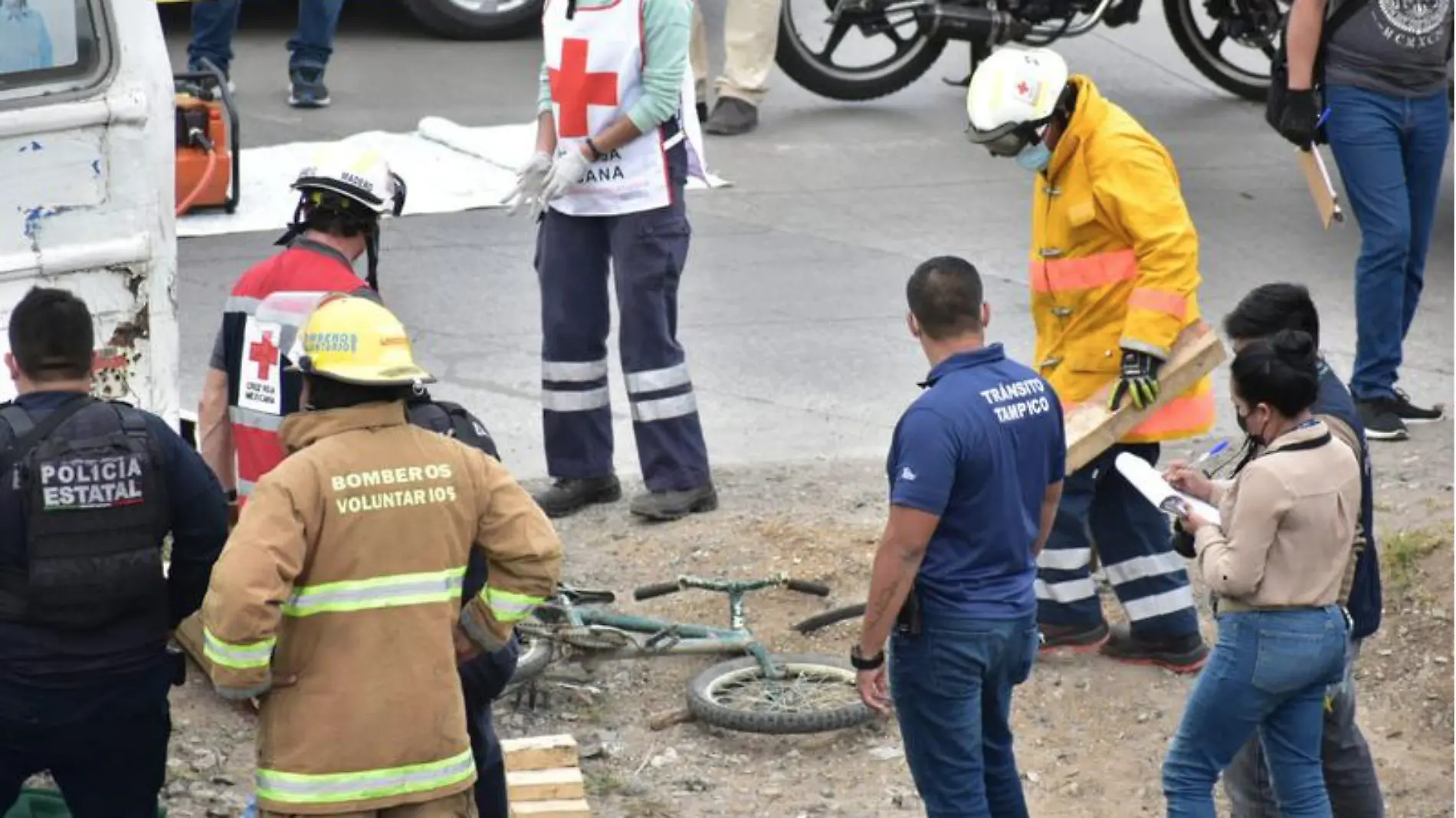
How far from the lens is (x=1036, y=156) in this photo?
22.6 feet

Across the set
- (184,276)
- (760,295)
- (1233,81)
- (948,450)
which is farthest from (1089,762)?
(1233,81)

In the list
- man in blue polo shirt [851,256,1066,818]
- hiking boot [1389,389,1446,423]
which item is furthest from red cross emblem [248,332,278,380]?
hiking boot [1389,389,1446,423]

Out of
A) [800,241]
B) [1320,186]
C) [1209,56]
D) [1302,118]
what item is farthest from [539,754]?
[1209,56]

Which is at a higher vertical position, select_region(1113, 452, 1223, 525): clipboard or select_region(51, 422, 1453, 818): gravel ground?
select_region(1113, 452, 1223, 525): clipboard

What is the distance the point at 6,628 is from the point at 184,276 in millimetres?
5396

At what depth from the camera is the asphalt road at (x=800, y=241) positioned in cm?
941

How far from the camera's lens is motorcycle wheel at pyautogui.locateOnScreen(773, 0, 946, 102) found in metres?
12.4

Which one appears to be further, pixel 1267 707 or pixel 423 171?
pixel 423 171

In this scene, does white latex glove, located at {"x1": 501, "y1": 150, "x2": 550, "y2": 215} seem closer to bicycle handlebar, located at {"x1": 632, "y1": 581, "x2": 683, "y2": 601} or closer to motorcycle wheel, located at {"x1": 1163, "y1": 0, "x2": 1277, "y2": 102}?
bicycle handlebar, located at {"x1": 632, "y1": 581, "x2": 683, "y2": 601}

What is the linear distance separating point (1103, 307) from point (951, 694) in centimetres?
189

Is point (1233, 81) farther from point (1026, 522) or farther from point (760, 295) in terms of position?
point (1026, 522)

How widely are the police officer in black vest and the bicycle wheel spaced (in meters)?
2.00

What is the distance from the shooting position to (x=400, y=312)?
9.91 meters

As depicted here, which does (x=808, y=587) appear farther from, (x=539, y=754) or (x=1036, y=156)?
(x=539, y=754)
